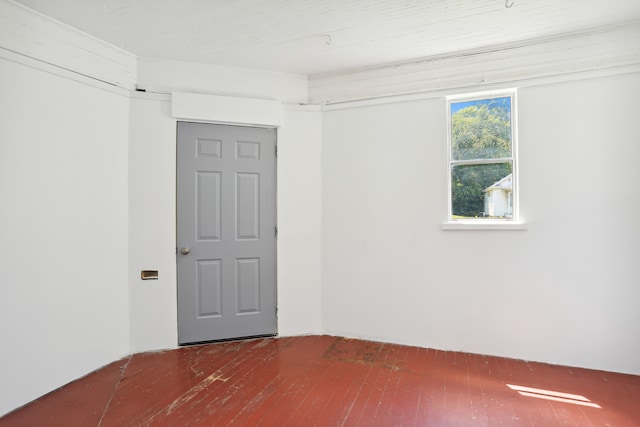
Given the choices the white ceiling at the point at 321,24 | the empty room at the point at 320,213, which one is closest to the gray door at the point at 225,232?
the empty room at the point at 320,213

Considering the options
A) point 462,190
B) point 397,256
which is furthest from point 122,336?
point 462,190

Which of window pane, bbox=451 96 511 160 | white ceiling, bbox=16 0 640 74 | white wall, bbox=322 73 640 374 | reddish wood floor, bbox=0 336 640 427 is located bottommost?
reddish wood floor, bbox=0 336 640 427

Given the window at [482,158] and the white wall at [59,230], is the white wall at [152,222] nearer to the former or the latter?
the white wall at [59,230]

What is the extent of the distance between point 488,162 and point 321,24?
1934mm

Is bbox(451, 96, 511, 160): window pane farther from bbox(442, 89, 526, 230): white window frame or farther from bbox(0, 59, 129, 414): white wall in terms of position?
bbox(0, 59, 129, 414): white wall

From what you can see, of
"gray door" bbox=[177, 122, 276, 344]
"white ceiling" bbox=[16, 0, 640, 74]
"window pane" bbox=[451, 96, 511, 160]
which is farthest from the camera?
"gray door" bbox=[177, 122, 276, 344]

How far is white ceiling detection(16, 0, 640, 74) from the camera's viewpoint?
2547mm

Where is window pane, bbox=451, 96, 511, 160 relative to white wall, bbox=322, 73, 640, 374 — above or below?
above

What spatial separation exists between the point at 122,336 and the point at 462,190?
349 cm

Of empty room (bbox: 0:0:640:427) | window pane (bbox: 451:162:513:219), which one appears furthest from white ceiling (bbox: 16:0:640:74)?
window pane (bbox: 451:162:513:219)

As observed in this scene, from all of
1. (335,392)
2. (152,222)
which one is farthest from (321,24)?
(335,392)

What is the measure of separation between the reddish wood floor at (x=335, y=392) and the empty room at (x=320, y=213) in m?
0.02

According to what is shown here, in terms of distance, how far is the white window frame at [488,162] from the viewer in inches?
124

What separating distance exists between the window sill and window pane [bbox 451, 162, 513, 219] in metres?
0.07
